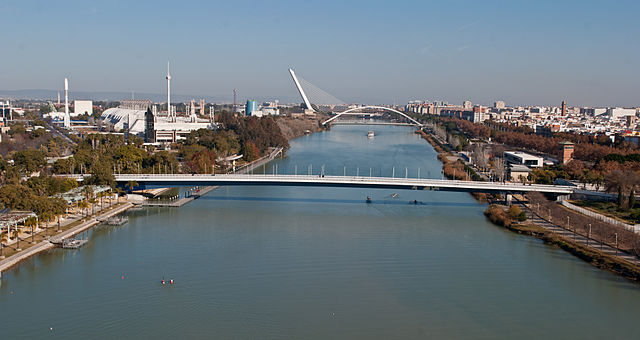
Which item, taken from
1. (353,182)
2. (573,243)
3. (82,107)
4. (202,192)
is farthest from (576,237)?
(82,107)

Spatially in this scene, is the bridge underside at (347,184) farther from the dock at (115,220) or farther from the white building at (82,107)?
the white building at (82,107)

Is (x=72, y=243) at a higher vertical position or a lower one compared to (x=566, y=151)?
lower

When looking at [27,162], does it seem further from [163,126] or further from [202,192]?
[163,126]

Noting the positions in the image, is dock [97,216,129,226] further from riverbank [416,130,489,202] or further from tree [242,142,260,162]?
tree [242,142,260,162]

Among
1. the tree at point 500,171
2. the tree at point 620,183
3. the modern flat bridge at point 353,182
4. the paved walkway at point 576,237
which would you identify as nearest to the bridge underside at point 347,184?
the modern flat bridge at point 353,182

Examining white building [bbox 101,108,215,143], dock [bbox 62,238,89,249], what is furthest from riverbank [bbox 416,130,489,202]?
white building [bbox 101,108,215,143]

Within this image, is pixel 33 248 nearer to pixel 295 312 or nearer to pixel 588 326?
pixel 295 312

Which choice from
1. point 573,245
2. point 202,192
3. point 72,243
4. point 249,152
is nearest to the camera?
point 72,243

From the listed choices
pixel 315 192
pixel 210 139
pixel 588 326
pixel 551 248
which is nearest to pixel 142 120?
pixel 210 139
